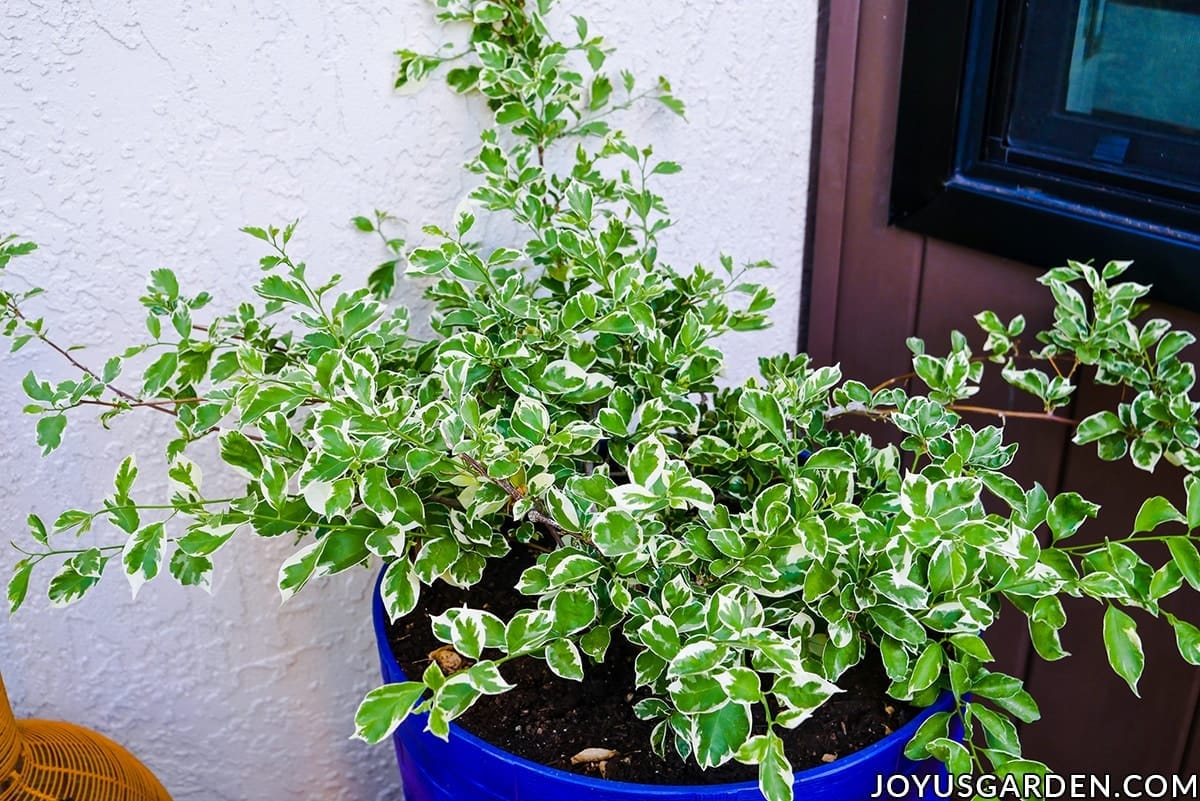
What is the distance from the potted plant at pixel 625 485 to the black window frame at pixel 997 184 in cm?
9

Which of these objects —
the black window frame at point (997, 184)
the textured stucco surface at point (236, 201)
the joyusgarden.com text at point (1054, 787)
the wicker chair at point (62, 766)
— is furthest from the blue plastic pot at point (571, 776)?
the black window frame at point (997, 184)

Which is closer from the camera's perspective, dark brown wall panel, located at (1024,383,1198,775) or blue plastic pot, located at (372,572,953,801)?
blue plastic pot, located at (372,572,953,801)

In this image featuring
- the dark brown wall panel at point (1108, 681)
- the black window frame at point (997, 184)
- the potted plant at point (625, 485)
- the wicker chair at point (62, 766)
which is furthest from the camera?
the dark brown wall panel at point (1108, 681)

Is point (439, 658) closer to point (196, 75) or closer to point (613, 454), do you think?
point (613, 454)

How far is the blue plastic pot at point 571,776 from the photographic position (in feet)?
2.45

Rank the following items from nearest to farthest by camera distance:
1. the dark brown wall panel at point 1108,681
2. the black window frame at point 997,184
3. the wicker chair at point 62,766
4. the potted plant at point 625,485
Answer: the potted plant at point 625,485
the wicker chair at point 62,766
the black window frame at point 997,184
the dark brown wall panel at point 1108,681

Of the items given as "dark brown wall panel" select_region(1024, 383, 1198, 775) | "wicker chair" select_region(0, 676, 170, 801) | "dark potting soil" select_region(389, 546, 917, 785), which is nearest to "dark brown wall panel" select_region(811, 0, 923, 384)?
"dark brown wall panel" select_region(1024, 383, 1198, 775)

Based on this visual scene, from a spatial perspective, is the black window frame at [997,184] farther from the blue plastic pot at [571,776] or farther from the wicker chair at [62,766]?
the wicker chair at [62,766]

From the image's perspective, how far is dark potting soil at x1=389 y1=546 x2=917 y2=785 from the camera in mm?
829

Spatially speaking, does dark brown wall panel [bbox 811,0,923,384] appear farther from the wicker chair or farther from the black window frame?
the wicker chair

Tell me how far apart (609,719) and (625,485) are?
0.23m

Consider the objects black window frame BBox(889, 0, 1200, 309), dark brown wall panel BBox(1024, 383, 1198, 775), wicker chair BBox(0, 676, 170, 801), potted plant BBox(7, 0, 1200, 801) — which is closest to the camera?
potted plant BBox(7, 0, 1200, 801)

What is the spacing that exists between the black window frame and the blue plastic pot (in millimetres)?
519

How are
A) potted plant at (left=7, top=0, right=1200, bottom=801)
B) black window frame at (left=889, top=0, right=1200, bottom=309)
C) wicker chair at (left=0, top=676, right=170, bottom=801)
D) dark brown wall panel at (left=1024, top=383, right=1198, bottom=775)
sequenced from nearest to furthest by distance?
potted plant at (left=7, top=0, right=1200, bottom=801) → wicker chair at (left=0, top=676, right=170, bottom=801) → black window frame at (left=889, top=0, right=1200, bottom=309) → dark brown wall panel at (left=1024, top=383, right=1198, bottom=775)
